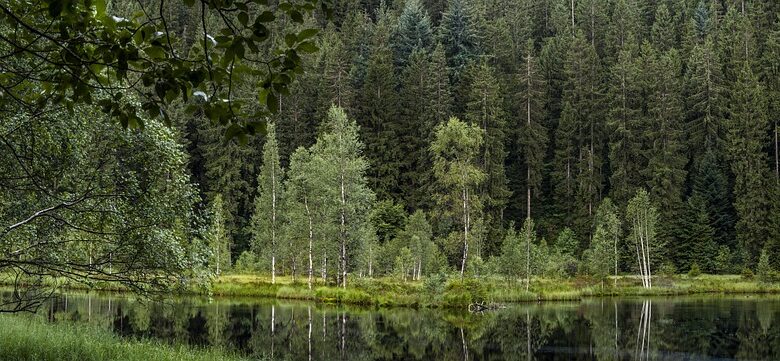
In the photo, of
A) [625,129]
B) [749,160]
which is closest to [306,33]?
[749,160]

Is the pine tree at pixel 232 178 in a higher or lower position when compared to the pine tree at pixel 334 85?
lower

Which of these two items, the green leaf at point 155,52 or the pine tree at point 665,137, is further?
the pine tree at point 665,137

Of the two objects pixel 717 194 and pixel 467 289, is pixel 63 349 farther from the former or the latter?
pixel 717 194

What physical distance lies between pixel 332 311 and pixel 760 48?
61.4 meters

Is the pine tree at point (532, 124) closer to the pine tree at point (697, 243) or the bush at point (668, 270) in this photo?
the pine tree at point (697, 243)

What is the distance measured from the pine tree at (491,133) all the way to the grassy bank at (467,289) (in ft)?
58.3

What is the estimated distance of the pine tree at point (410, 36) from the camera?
3415 inches

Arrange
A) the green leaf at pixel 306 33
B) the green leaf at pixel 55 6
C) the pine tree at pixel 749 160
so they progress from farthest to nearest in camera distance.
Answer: the pine tree at pixel 749 160, the green leaf at pixel 306 33, the green leaf at pixel 55 6

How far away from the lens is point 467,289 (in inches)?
1566

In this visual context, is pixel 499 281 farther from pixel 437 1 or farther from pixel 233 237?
pixel 437 1

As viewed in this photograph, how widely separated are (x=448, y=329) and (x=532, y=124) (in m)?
49.0

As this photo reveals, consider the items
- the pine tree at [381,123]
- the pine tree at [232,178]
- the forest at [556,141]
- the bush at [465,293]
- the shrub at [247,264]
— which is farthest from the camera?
the pine tree at [381,123]

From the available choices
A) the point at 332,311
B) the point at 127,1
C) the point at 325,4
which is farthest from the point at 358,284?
the point at 127,1

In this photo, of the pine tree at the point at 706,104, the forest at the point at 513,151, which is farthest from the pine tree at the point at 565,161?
the pine tree at the point at 706,104
